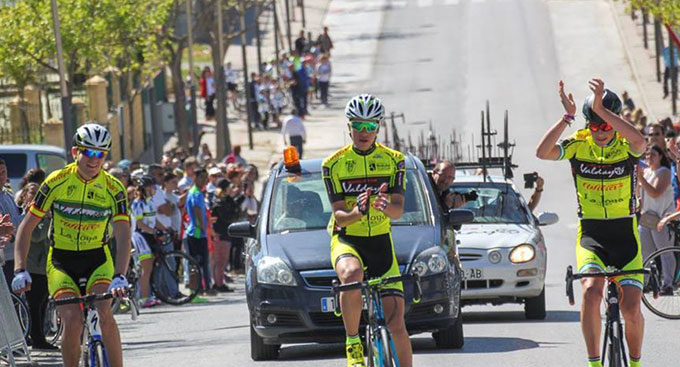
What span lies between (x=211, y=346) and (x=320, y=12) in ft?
197

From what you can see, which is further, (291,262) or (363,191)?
(291,262)

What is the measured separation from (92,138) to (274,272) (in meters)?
3.25

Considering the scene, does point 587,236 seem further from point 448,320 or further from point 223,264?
point 223,264

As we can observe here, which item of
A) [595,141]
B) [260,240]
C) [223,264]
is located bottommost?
[223,264]

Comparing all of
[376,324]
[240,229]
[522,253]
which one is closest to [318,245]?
[240,229]

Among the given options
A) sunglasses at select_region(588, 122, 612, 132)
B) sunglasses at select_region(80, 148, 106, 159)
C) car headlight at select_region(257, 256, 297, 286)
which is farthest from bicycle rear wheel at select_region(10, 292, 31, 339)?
sunglasses at select_region(588, 122, 612, 132)

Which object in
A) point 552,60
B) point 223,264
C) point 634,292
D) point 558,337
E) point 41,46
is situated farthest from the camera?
point 552,60

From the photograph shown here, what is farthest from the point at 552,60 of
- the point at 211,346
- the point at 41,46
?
the point at 211,346

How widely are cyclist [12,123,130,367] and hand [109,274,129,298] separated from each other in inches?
7.5

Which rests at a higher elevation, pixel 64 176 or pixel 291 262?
pixel 64 176

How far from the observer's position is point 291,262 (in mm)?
14203

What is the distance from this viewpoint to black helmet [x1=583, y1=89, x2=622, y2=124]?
11.2 metres

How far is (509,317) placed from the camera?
18.4 metres

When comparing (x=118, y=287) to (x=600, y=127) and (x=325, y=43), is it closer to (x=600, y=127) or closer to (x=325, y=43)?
(x=600, y=127)
